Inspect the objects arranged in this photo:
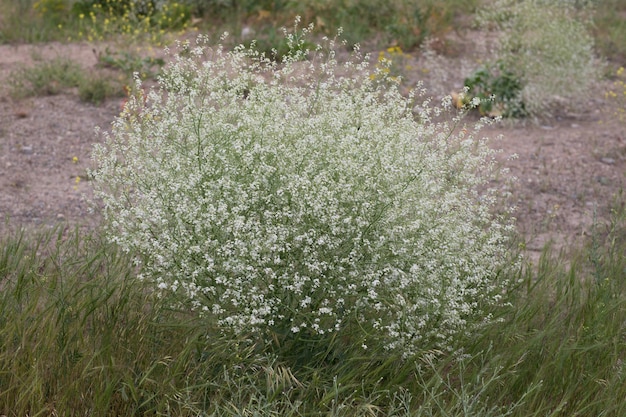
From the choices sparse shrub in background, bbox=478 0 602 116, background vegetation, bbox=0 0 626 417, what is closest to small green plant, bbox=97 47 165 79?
sparse shrub in background, bbox=478 0 602 116

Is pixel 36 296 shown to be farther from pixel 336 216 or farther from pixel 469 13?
pixel 469 13

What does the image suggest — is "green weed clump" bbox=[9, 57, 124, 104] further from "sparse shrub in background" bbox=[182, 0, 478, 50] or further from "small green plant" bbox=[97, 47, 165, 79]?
"sparse shrub in background" bbox=[182, 0, 478, 50]

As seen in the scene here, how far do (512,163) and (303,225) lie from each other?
3983 millimetres

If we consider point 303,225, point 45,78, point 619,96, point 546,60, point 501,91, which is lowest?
point 619,96

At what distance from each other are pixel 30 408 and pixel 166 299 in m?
0.62

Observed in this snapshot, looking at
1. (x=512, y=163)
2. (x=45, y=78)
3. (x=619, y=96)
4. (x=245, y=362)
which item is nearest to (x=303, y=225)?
(x=245, y=362)

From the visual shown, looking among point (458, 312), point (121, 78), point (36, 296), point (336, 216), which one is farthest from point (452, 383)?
point (121, 78)

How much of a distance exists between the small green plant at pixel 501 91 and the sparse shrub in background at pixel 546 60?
0.06 meters

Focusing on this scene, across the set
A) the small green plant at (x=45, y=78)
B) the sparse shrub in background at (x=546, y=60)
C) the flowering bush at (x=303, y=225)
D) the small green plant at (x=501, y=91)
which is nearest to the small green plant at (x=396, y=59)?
the small green plant at (x=501, y=91)

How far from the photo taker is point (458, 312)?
3.52m

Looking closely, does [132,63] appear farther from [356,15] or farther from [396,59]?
[356,15]

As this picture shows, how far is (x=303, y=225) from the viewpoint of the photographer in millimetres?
3344

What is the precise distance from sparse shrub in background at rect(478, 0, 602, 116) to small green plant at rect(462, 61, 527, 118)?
0.21ft

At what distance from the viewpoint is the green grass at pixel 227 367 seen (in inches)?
126
